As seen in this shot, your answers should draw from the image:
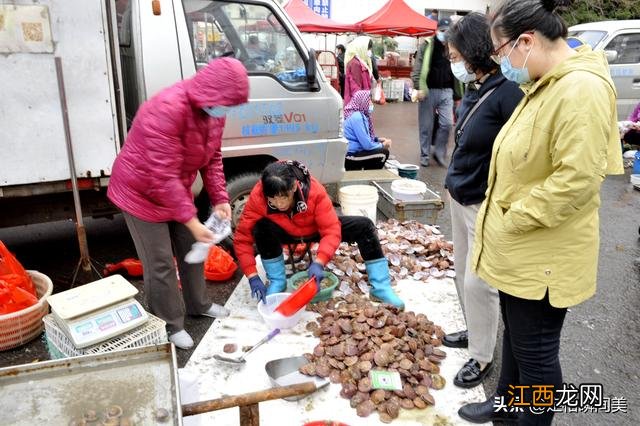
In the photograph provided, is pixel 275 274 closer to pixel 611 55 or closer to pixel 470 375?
pixel 470 375

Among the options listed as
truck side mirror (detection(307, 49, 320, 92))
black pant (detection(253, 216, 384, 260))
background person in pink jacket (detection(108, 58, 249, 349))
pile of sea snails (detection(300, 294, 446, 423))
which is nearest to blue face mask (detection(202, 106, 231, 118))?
background person in pink jacket (detection(108, 58, 249, 349))

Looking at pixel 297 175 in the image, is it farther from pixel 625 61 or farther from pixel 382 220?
pixel 625 61

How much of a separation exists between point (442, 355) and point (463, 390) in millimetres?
275

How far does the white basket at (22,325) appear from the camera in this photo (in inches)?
119

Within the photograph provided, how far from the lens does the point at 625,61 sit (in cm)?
947

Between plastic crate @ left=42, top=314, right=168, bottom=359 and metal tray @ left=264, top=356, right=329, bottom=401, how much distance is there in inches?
25.6

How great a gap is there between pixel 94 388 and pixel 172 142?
1.32m

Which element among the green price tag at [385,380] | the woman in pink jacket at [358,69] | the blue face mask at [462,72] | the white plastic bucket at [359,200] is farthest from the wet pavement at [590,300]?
the woman in pink jacket at [358,69]

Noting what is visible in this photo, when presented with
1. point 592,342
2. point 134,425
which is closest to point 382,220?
point 592,342

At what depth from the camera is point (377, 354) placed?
281 centimetres

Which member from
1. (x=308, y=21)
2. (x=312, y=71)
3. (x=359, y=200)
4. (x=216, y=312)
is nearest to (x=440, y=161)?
Answer: (x=359, y=200)

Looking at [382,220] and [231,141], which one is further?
[382,220]

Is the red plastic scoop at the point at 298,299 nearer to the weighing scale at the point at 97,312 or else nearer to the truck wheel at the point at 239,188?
the weighing scale at the point at 97,312

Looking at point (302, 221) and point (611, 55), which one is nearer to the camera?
point (302, 221)
